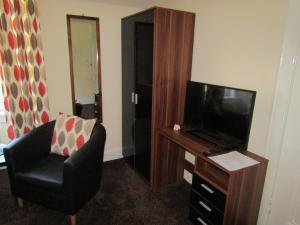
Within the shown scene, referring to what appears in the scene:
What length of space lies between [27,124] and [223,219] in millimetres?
2280

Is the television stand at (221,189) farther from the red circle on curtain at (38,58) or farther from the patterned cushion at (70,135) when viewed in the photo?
the red circle on curtain at (38,58)

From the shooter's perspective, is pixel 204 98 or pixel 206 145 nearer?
pixel 206 145

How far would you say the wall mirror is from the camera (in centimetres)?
257

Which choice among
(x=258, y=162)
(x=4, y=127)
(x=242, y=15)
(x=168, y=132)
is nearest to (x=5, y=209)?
(x=4, y=127)

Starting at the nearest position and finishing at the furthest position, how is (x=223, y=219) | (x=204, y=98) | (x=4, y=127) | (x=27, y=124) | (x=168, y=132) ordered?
(x=223, y=219) < (x=204, y=98) < (x=168, y=132) < (x=27, y=124) < (x=4, y=127)

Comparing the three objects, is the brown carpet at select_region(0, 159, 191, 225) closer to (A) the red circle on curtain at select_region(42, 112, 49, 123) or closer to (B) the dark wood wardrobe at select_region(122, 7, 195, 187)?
(B) the dark wood wardrobe at select_region(122, 7, 195, 187)

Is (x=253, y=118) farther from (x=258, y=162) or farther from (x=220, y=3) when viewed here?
(x=220, y=3)

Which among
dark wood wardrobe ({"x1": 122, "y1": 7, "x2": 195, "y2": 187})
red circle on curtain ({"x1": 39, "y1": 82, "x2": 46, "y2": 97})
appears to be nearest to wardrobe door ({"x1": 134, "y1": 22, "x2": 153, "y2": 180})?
dark wood wardrobe ({"x1": 122, "y1": 7, "x2": 195, "y2": 187})

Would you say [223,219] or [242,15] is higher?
[242,15]

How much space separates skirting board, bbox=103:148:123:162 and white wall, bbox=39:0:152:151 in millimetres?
89

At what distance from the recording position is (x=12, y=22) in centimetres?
220

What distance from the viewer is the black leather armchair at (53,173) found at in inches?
68.0

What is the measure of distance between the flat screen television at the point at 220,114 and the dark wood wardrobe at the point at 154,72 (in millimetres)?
190

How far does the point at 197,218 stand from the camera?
1.86 m
